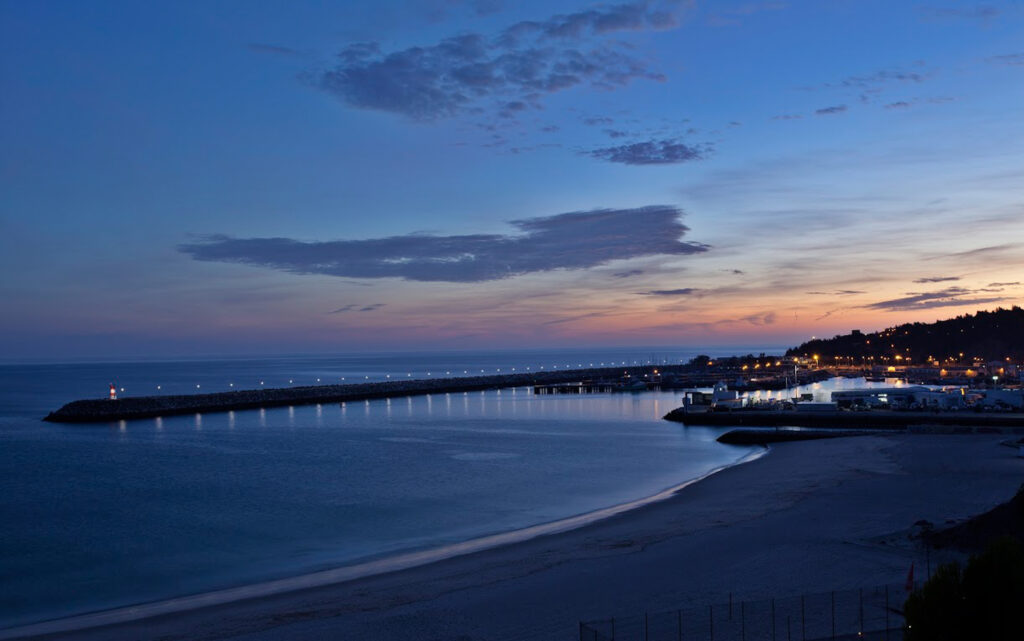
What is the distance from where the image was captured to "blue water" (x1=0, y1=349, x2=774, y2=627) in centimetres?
2183

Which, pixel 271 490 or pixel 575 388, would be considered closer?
pixel 271 490

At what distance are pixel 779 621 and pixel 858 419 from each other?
4436 cm

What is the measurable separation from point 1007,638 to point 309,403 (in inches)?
3435

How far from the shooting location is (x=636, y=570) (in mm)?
18484

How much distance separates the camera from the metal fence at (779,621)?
13.1m

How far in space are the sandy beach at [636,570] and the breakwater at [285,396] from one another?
6099cm

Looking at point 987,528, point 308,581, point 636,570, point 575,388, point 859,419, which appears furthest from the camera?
point 575,388

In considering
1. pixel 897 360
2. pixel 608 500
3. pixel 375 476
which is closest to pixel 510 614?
pixel 608 500

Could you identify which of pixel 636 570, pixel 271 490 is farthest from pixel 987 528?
pixel 271 490

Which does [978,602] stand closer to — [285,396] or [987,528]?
[987,528]

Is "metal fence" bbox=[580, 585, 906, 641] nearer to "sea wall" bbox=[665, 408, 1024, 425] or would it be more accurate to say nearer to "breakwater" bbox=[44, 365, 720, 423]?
"sea wall" bbox=[665, 408, 1024, 425]

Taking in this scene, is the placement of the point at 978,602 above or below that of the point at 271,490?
above

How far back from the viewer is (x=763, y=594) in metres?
15.9

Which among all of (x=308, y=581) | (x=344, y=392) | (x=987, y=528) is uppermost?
(x=344, y=392)
